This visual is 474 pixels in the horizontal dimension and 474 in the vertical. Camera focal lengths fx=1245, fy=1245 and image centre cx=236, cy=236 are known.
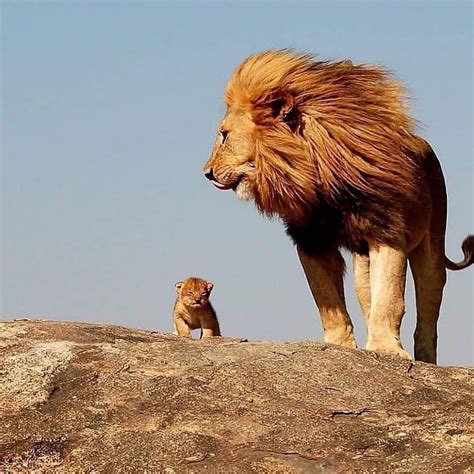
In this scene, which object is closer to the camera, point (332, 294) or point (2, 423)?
point (2, 423)

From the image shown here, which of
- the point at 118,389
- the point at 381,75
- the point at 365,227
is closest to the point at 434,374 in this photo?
the point at 365,227

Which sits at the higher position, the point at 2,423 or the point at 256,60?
the point at 256,60

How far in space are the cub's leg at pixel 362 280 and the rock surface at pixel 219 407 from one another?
1.06 meters

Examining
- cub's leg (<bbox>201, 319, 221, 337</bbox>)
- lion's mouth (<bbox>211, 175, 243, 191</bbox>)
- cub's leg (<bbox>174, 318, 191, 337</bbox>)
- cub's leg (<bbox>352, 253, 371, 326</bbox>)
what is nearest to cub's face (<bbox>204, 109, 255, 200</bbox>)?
lion's mouth (<bbox>211, 175, 243, 191</bbox>)

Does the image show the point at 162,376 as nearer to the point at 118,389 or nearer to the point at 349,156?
the point at 118,389

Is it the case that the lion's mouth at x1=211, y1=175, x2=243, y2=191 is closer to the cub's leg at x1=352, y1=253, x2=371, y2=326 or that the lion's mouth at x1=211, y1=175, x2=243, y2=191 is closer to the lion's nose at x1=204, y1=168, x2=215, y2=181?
the lion's nose at x1=204, y1=168, x2=215, y2=181

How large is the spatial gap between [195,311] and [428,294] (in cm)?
402

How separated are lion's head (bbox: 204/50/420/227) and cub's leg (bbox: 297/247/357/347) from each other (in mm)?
371

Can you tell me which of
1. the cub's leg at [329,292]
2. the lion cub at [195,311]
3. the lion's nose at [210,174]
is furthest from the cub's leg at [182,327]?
the lion's nose at [210,174]

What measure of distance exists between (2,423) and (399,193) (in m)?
2.65

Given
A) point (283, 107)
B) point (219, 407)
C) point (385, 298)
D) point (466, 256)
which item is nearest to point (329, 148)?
point (283, 107)

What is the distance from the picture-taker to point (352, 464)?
4.55 meters

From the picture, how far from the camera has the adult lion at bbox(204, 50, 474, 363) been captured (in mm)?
6520

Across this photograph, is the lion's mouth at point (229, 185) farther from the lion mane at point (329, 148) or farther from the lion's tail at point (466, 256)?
the lion's tail at point (466, 256)
